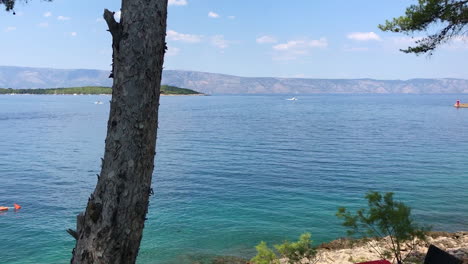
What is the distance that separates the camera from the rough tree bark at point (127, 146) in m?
4.50

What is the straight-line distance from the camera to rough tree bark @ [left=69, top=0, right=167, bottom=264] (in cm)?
450

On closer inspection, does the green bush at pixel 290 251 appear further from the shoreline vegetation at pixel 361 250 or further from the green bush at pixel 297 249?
the shoreline vegetation at pixel 361 250

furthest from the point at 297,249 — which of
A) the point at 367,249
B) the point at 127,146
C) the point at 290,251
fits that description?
the point at 127,146

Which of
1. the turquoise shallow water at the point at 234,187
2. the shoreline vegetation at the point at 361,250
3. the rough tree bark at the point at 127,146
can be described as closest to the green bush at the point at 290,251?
the shoreline vegetation at the point at 361,250

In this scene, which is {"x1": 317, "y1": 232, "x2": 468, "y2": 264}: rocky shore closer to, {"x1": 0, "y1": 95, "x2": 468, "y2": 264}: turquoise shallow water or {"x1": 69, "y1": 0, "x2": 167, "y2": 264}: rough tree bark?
{"x1": 0, "y1": 95, "x2": 468, "y2": 264}: turquoise shallow water

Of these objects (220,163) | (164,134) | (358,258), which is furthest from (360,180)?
(164,134)

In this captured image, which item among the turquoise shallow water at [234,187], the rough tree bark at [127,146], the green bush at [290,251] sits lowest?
the turquoise shallow water at [234,187]

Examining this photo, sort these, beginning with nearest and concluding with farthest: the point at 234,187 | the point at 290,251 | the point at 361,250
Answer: the point at 290,251
the point at 361,250
the point at 234,187

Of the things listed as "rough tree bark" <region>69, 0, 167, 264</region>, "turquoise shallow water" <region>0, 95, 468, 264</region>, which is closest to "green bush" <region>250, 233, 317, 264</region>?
"rough tree bark" <region>69, 0, 167, 264</region>

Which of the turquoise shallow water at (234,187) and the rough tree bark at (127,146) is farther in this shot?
the turquoise shallow water at (234,187)

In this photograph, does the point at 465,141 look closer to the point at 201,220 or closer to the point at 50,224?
the point at 201,220

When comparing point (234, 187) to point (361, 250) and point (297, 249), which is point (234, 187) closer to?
point (361, 250)

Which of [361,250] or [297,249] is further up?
[297,249]

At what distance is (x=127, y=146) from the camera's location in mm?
4598
